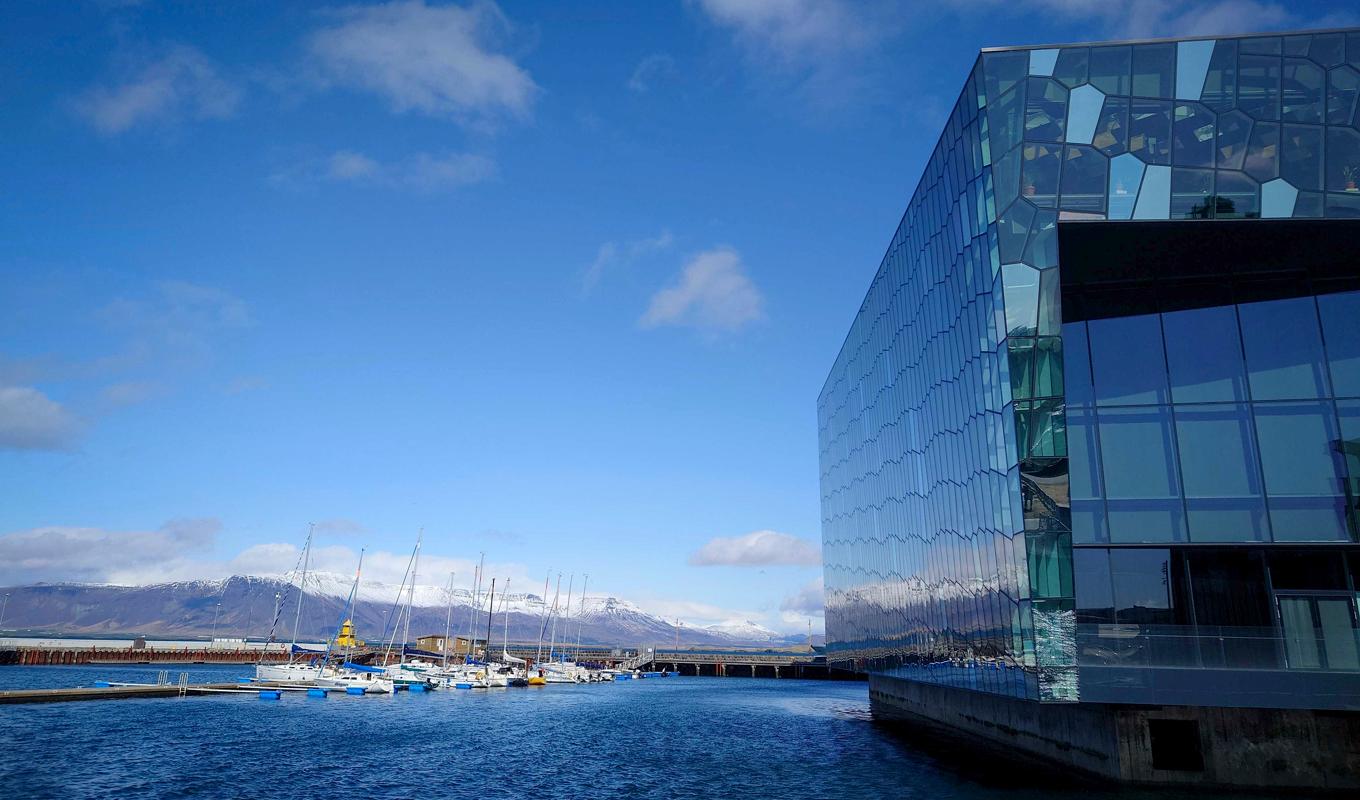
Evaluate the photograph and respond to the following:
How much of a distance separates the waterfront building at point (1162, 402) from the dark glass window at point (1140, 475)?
0.08 meters

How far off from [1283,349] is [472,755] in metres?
38.2

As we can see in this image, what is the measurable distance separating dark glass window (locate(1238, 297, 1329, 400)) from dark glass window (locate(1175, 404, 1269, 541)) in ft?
4.64

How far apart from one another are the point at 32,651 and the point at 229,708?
8421 centimetres

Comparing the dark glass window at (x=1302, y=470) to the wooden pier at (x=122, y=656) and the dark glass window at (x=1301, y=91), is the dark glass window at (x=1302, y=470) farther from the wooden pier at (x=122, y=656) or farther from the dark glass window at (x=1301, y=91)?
the wooden pier at (x=122, y=656)

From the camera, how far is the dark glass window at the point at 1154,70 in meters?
28.7

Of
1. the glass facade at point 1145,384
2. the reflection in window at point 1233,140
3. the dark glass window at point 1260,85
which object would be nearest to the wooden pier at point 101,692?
the glass facade at point 1145,384

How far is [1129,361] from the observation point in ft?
108

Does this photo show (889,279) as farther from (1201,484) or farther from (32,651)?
(32,651)

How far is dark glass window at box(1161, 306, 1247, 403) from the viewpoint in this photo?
1253 inches

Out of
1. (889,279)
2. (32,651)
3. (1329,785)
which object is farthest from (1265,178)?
(32,651)

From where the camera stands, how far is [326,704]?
230ft

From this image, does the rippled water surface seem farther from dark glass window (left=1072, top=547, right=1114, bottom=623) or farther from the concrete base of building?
dark glass window (left=1072, top=547, right=1114, bottom=623)

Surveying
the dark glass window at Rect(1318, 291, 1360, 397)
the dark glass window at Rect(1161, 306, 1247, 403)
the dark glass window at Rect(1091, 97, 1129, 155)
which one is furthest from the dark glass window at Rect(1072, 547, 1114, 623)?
the dark glass window at Rect(1091, 97, 1129, 155)

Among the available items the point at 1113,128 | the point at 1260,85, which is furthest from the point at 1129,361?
the point at 1260,85
